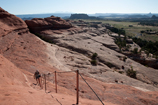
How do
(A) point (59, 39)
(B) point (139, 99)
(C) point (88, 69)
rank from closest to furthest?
1. (B) point (139, 99)
2. (C) point (88, 69)
3. (A) point (59, 39)

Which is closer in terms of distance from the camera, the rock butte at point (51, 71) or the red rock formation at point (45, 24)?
the rock butte at point (51, 71)

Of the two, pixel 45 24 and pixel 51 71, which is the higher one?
pixel 45 24

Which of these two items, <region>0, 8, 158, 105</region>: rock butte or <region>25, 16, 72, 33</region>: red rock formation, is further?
<region>25, 16, 72, 33</region>: red rock formation

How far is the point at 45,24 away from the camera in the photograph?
4672 cm

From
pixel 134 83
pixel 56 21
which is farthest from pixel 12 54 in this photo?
pixel 56 21

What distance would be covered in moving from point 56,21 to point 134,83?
4173 cm

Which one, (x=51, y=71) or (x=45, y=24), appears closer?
(x=51, y=71)

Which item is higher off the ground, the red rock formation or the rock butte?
the red rock formation

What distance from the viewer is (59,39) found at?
1606 inches

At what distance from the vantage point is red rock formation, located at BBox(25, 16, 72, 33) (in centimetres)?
4266

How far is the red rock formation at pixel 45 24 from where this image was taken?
42656 mm

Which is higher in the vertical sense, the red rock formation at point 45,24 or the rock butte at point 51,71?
the red rock formation at point 45,24

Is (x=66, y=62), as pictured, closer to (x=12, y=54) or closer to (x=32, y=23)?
(x=12, y=54)

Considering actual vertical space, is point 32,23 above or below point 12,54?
above
